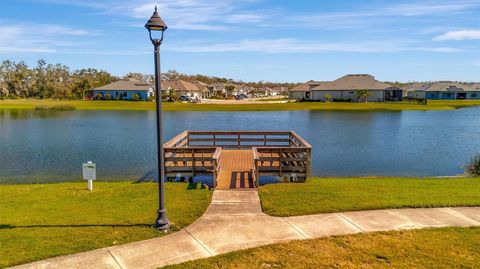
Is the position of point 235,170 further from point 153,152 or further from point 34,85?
point 34,85

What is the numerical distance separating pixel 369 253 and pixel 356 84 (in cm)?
9053

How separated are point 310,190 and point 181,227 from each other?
506cm

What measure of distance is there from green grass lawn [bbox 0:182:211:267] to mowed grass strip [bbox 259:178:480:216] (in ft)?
7.65

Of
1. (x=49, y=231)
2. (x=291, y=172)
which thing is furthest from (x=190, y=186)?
(x=49, y=231)

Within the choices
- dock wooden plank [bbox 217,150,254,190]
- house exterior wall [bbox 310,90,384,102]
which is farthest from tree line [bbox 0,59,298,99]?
dock wooden plank [bbox 217,150,254,190]

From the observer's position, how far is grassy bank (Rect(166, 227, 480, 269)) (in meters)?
6.99

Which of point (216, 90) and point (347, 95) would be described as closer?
point (347, 95)

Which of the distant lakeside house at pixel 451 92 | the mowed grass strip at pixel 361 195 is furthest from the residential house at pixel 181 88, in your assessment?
the mowed grass strip at pixel 361 195

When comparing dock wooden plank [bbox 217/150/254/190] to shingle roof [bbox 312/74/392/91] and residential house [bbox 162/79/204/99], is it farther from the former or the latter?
residential house [bbox 162/79/204/99]

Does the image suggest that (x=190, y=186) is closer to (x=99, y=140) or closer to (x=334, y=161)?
(x=334, y=161)

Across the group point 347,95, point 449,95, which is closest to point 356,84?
point 347,95

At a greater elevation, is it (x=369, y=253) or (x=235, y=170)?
(x=235, y=170)

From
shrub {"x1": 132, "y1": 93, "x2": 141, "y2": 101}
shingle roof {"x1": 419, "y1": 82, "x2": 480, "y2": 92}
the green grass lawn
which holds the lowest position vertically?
the green grass lawn

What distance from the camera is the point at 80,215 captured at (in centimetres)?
984
